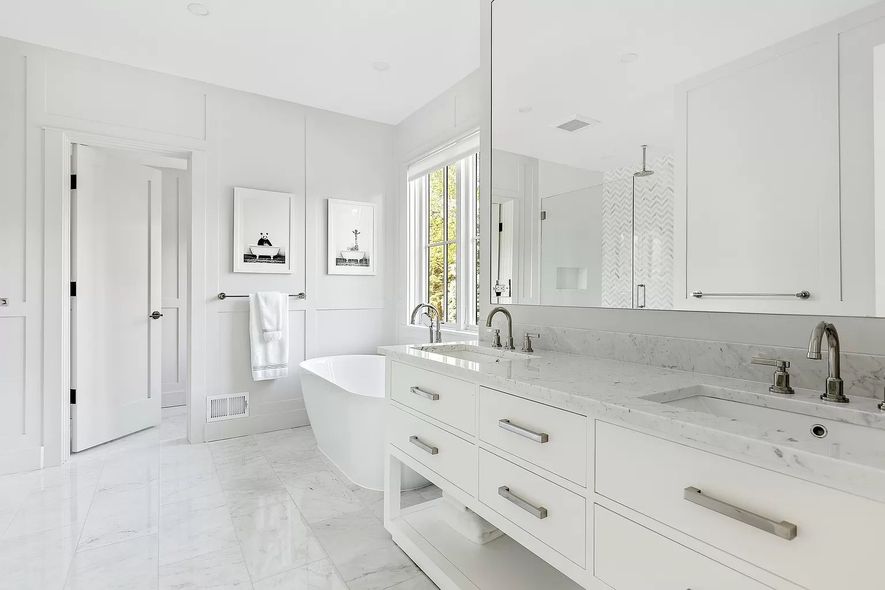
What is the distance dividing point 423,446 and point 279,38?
8.11 feet

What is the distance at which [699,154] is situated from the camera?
4.55ft

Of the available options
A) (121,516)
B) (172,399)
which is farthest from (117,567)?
(172,399)

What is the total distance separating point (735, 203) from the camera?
4.24 ft

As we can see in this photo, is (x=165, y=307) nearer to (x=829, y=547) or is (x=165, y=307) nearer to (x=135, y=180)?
(x=135, y=180)

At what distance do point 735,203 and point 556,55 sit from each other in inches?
41.1

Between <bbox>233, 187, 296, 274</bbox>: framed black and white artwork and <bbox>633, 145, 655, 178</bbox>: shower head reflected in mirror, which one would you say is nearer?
<bbox>633, 145, 655, 178</bbox>: shower head reflected in mirror

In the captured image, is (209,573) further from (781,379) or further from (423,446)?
(781,379)

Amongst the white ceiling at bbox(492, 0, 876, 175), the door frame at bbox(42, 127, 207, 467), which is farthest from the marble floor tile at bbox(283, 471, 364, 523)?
the white ceiling at bbox(492, 0, 876, 175)

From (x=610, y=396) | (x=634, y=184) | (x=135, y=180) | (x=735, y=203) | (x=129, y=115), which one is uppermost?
(x=129, y=115)

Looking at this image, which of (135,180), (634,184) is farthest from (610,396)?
(135,180)

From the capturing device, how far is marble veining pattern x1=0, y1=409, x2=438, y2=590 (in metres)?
1.75

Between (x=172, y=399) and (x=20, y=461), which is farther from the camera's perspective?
(x=172, y=399)

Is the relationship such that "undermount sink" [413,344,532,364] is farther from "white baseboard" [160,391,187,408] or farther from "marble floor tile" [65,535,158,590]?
"white baseboard" [160,391,187,408]

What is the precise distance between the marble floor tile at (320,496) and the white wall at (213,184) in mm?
1057
